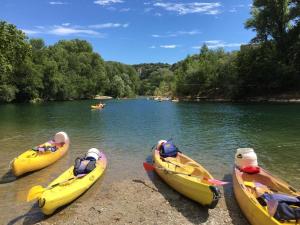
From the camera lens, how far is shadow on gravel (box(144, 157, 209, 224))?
1048 centimetres

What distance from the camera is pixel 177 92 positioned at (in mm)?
103188

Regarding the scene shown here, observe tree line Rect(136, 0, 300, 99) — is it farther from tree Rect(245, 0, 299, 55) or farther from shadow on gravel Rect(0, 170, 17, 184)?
shadow on gravel Rect(0, 170, 17, 184)

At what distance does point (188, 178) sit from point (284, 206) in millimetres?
3586

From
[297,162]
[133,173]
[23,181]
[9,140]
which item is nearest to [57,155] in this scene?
[23,181]

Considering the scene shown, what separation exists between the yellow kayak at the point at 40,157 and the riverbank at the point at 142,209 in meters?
3.73

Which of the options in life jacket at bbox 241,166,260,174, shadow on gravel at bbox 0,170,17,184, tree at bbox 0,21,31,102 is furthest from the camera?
tree at bbox 0,21,31,102

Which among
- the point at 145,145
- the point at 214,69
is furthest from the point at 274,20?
the point at 145,145

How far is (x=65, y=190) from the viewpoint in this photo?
11328 millimetres

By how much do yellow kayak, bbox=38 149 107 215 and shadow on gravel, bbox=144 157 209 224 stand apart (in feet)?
9.08

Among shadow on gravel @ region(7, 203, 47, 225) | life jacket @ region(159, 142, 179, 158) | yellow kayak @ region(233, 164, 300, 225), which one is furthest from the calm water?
yellow kayak @ region(233, 164, 300, 225)

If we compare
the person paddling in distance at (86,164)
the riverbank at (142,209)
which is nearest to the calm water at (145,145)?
the person paddling in distance at (86,164)

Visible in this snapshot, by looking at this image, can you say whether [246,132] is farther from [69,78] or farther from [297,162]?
[69,78]

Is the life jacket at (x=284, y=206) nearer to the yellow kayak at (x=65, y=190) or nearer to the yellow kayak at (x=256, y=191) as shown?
the yellow kayak at (x=256, y=191)

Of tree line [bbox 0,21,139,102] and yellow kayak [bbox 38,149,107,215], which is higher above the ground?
tree line [bbox 0,21,139,102]
